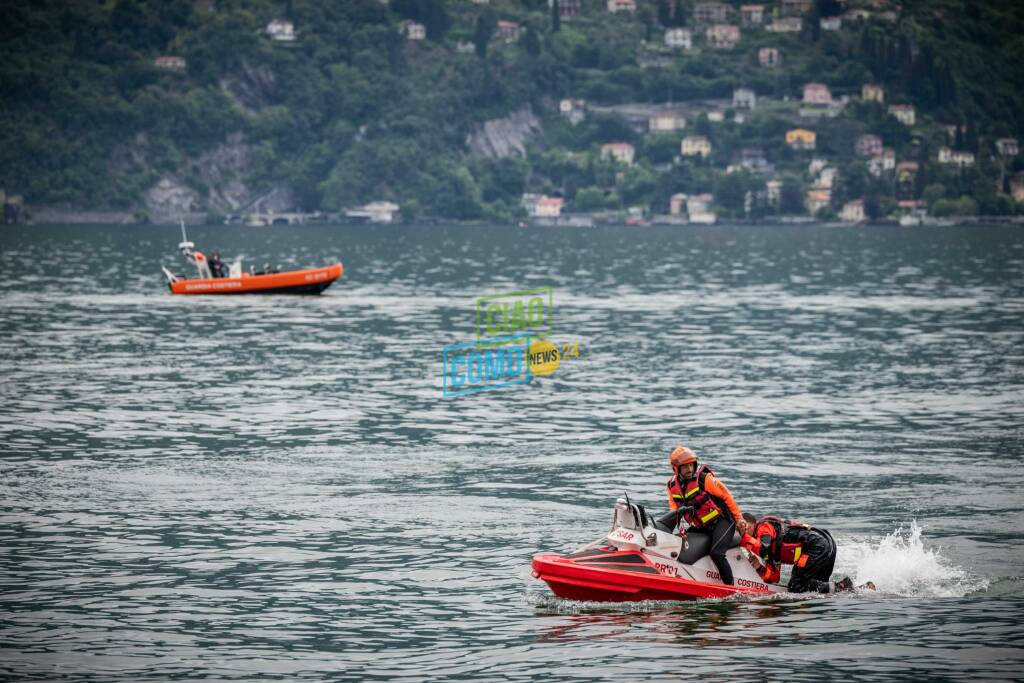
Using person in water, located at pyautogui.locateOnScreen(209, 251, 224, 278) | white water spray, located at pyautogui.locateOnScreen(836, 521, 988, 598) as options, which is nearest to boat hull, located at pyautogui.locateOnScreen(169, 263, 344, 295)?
person in water, located at pyautogui.locateOnScreen(209, 251, 224, 278)

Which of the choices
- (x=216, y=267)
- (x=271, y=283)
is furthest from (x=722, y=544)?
(x=216, y=267)

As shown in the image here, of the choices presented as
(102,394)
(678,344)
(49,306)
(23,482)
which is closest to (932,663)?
(23,482)

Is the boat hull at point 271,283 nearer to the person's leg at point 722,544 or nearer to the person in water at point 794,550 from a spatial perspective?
the person in water at point 794,550

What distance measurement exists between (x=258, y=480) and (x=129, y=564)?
23.5 ft

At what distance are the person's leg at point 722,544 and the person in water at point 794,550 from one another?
41 cm

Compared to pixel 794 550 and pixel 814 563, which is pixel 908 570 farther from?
pixel 794 550

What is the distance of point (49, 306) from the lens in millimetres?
82125

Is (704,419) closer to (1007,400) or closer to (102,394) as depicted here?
(1007,400)

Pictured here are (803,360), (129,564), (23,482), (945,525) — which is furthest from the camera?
(803,360)

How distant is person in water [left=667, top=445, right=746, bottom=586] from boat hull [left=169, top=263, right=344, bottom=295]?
198 ft

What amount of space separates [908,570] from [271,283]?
6123 centimetres

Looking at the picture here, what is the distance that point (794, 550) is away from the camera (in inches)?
977

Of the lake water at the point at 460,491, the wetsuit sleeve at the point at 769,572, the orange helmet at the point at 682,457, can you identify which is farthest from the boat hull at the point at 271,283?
the orange helmet at the point at 682,457

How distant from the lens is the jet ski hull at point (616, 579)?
79.5 ft
